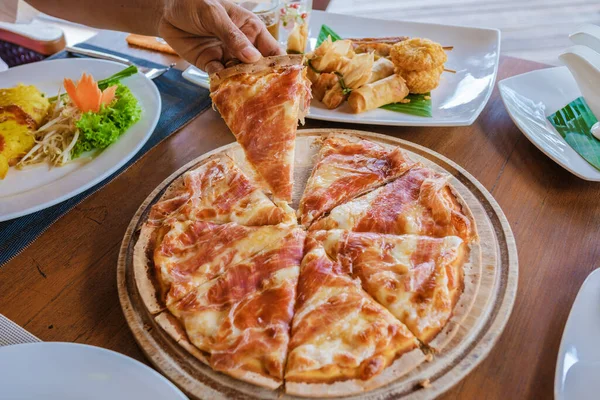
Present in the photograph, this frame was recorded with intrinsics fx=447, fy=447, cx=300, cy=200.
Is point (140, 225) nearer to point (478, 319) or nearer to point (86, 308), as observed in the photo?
point (86, 308)

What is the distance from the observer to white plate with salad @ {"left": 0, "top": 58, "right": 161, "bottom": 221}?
2377 millimetres

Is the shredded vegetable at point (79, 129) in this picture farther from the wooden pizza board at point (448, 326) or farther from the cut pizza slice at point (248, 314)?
the cut pizza slice at point (248, 314)

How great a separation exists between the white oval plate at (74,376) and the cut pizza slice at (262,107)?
1193 millimetres

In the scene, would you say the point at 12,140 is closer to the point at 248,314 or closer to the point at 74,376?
the point at 74,376

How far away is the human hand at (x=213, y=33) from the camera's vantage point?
2457 mm

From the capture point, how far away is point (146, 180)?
2580 millimetres

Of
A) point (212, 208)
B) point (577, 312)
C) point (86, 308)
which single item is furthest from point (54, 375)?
point (577, 312)

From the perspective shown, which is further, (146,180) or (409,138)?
(409,138)

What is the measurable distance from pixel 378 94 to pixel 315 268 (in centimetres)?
149

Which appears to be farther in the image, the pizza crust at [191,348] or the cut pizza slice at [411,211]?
the cut pizza slice at [411,211]

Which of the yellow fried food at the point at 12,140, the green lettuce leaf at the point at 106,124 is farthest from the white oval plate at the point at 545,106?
the yellow fried food at the point at 12,140

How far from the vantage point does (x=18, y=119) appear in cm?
279

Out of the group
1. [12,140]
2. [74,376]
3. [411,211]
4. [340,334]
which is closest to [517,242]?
[411,211]

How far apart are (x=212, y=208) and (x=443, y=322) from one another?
1.20 m
